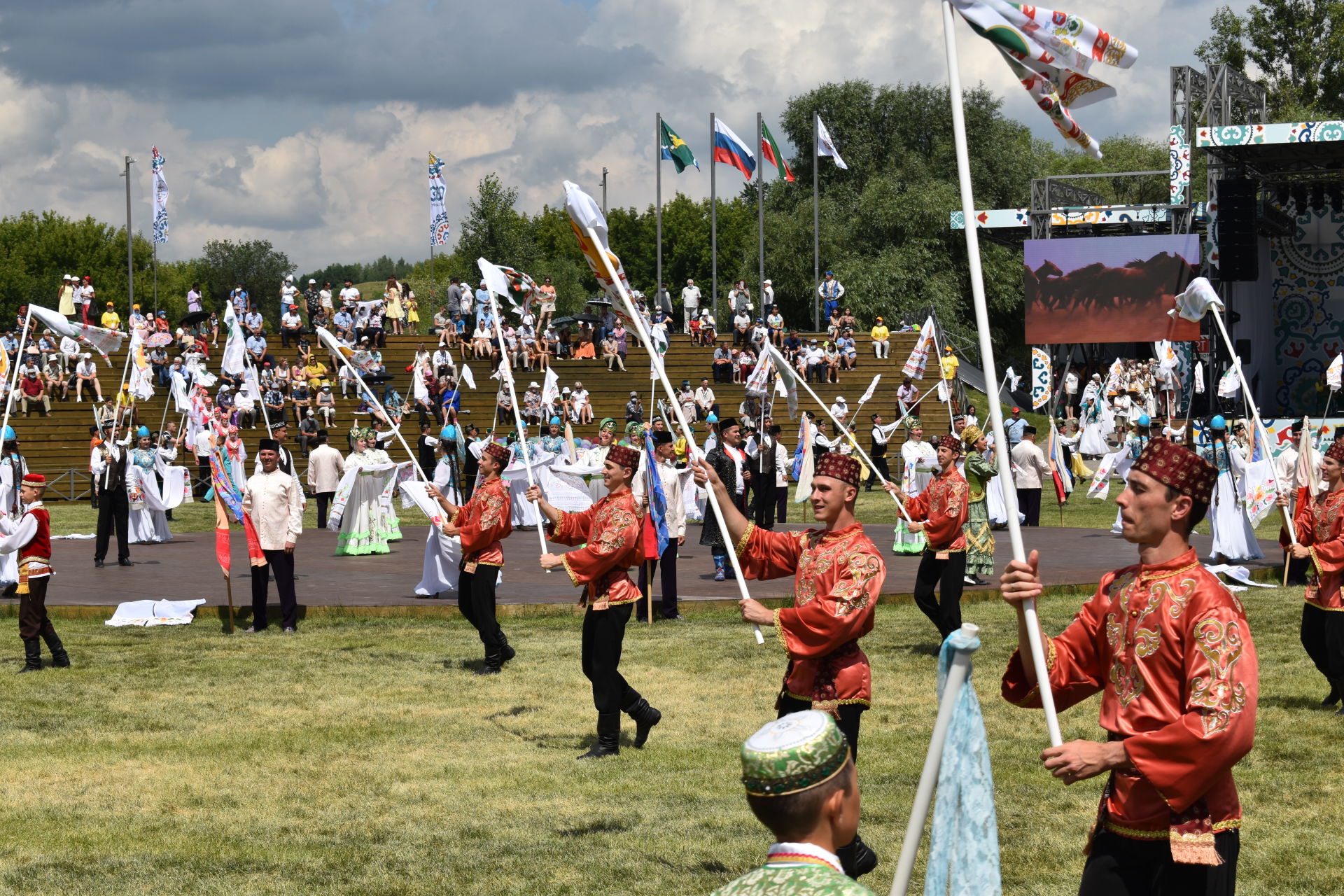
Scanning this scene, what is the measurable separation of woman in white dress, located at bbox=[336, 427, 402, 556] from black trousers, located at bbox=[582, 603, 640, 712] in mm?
12341

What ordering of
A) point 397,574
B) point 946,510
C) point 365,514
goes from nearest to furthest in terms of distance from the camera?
point 946,510 < point 397,574 < point 365,514

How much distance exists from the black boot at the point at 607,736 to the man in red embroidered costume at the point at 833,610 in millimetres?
2601

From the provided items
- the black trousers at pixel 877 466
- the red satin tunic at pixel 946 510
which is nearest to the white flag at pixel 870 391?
the black trousers at pixel 877 466

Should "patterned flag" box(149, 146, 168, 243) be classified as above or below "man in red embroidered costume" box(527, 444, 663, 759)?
above

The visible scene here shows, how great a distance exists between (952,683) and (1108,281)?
40.1 metres

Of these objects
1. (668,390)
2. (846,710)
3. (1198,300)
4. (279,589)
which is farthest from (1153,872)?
(279,589)

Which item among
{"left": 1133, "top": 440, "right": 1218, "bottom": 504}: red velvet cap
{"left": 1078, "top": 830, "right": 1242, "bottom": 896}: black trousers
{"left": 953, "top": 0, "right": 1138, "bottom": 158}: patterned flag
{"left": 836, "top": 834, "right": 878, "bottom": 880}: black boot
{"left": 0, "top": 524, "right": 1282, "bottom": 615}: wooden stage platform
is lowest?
{"left": 836, "top": 834, "right": 878, "bottom": 880}: black boot

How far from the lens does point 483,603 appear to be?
11914 mm

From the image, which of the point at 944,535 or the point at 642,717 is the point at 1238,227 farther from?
the point at 642,717

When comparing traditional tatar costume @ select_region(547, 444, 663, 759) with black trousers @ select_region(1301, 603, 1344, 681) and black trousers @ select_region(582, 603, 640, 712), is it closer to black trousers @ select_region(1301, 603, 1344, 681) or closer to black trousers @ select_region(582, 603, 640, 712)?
black trousers @ select_region(582, 603, 640, 712)

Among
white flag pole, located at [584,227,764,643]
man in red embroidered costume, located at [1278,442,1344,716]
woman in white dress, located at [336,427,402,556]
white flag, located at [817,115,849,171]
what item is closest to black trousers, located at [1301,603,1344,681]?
man in red embroidered costume, located at [1278,442,1344,716]

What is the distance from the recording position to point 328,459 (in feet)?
79.7

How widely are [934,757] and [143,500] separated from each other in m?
20.7

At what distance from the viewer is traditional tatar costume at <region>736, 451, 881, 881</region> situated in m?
6.36
